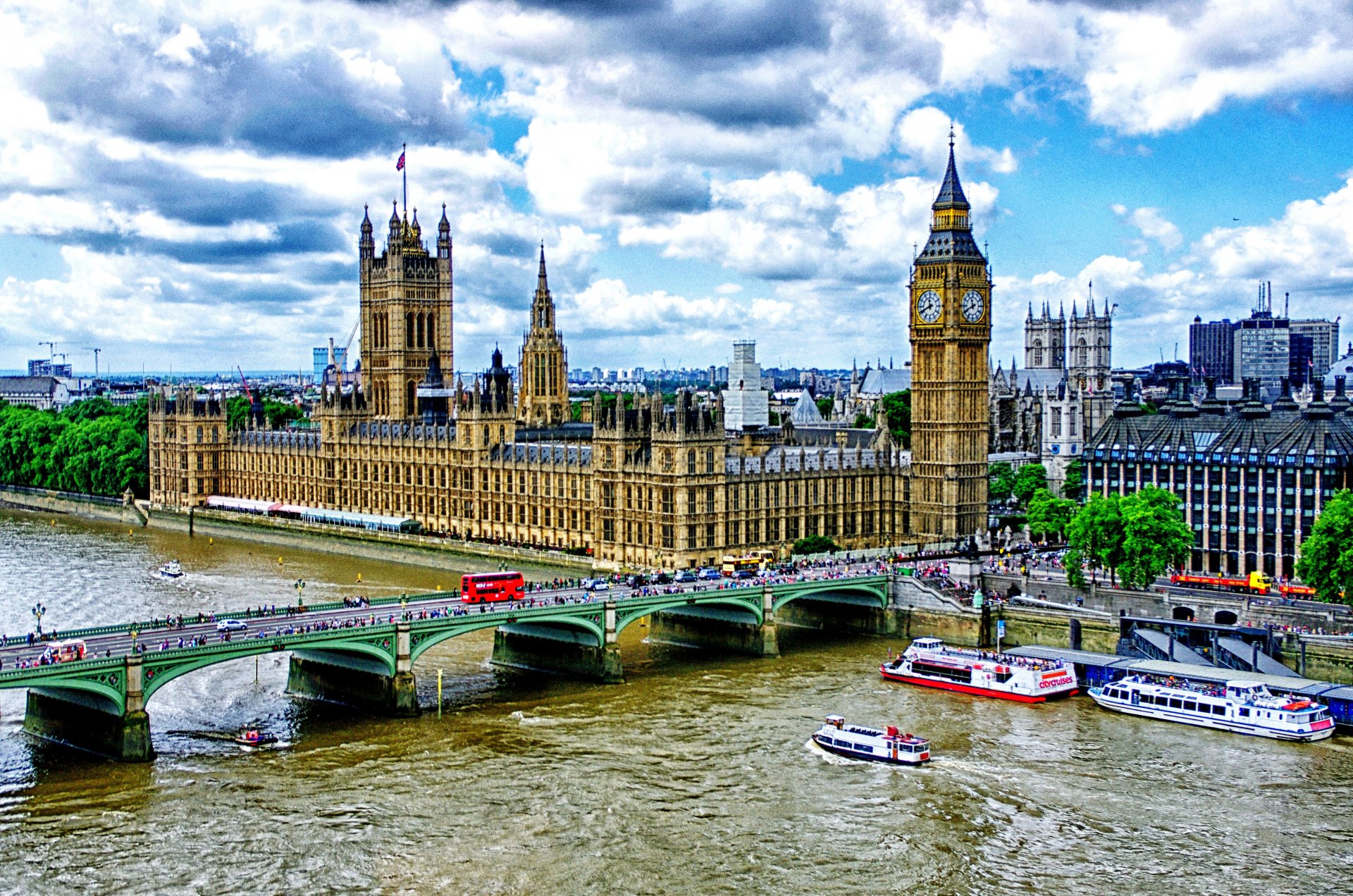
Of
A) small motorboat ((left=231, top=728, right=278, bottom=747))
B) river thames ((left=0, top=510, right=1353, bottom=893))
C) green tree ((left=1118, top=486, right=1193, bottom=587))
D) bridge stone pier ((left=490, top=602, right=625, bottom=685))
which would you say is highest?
green tree ((left=1118, top=486, right=1193, bottom=587))

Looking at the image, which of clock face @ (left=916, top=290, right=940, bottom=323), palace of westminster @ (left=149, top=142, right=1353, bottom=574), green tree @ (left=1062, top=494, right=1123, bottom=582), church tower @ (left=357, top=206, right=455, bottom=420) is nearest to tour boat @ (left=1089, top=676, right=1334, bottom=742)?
green tree @ (left=1062, top=494, right=1123, bottom=582)

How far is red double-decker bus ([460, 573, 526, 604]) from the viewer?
86375 millimetres

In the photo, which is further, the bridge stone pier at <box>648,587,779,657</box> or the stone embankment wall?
the stone embankment wall

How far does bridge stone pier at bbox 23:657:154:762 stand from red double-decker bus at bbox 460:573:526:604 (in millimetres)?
22637

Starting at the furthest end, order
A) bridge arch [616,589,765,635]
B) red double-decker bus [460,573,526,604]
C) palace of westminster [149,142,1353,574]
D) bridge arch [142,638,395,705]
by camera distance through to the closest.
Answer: palace of westminster [149,142,1353,574], red double-decker bus [460,573,526,604], bridge arch [616,589,765,635], bridge arch [142,638,395,705]

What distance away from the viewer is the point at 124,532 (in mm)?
159750

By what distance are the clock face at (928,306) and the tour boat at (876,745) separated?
182 ft

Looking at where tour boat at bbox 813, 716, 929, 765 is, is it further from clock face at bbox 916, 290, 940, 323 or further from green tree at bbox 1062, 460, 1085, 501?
green tree at bbox 1062, 460, 1085, 501

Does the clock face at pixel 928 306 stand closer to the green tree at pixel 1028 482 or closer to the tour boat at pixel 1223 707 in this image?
the green tree at pixel 1028 482

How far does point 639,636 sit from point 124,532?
8124 centimetres

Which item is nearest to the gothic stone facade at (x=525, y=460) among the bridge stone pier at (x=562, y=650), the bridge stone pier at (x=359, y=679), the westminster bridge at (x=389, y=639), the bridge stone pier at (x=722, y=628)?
the westminster bridge at (x=389, y=639)

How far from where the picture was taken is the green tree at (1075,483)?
13956 centimetres

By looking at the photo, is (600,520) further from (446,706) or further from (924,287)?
(446,706)

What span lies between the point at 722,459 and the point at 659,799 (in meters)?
52.2
